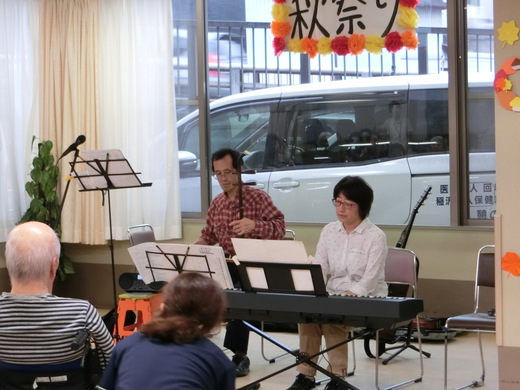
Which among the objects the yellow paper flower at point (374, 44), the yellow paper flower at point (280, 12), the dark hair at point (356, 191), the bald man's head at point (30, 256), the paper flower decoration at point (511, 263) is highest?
the yellow paper flower at point (280, 12)

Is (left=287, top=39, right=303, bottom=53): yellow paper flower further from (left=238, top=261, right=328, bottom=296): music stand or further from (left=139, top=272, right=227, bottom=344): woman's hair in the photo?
(left=139, top=272, right=227, bottom=344): woman's hair

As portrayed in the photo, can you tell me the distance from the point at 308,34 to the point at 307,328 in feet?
6.46

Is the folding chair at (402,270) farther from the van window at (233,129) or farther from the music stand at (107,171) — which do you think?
the van window at (233,129)

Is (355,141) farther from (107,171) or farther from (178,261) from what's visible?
(178,261)

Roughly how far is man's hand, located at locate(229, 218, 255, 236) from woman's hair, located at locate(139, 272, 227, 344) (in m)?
2.54

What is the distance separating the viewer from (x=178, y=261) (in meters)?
4.37

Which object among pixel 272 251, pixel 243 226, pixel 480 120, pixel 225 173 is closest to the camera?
pixel 272 251

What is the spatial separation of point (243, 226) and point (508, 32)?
1.85 m

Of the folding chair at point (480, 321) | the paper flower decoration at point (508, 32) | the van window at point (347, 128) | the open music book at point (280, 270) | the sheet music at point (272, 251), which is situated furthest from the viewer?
the van window at point (347, 128)

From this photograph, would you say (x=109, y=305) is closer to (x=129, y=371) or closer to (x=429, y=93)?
(x=429, y=93)

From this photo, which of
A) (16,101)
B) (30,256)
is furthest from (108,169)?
(30,256)

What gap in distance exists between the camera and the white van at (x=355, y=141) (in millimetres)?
6047

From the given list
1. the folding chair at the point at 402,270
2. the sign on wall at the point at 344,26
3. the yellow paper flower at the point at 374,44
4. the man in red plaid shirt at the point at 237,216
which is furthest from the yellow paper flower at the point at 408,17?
the folding chair at the point at 402,270

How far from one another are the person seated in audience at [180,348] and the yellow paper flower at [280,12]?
351cm
